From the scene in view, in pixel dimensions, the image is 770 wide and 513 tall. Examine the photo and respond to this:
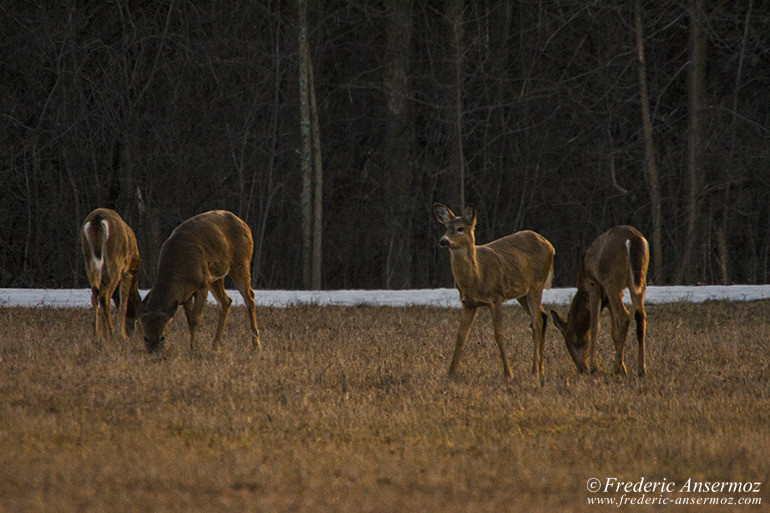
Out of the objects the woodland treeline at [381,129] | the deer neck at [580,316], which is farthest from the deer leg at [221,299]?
the woodland treeline at [381,129]

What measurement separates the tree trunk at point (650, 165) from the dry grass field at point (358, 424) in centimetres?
1057

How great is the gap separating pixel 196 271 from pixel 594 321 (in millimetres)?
4217

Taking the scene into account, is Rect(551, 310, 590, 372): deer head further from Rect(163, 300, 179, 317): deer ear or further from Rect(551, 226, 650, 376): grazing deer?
Rect(163, 300, 179, 317): deer ear

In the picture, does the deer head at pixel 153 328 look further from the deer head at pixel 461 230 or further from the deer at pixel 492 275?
the deer head at pixel 461 230

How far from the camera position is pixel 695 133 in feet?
68.9

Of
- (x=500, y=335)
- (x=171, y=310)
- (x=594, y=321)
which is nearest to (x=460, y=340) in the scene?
(x=500, y=335)

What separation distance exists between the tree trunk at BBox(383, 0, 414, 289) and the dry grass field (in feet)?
34.4

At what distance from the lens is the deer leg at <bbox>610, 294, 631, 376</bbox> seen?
8789 millimetres

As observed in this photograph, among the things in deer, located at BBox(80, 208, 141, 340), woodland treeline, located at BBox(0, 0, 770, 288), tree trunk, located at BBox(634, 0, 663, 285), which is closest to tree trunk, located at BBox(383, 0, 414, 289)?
woodland treeline, located at BBox(0, 0, 770, 288)

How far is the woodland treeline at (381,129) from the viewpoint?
21141 millimetres

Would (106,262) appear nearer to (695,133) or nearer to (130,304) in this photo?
(130,304)

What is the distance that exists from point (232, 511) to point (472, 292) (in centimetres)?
442

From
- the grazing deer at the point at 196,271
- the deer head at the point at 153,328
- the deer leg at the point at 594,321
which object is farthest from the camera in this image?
the grazing deer at the point at 196,271

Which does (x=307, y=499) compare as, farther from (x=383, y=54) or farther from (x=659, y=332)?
(x=383, y=54)
